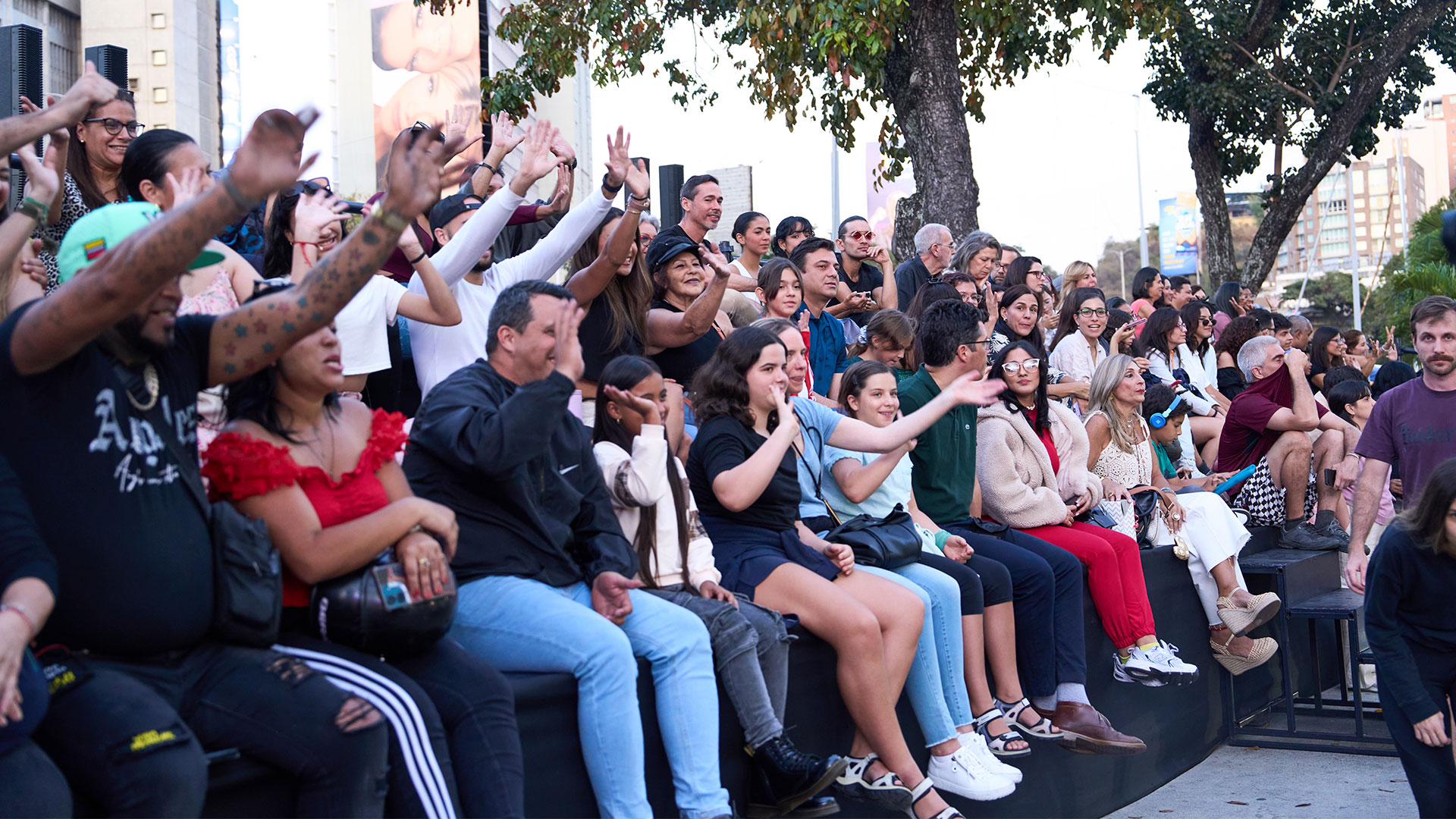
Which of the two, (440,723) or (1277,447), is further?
(1277,447)

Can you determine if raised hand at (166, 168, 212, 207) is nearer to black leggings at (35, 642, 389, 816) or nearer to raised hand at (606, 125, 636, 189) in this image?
→ black leggings at (35, 642, 389, 816)

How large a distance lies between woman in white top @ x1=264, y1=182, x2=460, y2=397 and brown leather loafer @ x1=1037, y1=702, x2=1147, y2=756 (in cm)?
315

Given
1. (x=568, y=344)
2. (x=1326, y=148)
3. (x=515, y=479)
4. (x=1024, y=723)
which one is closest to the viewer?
(x=568, y=344)

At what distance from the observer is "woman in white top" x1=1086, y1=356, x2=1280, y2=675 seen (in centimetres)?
735

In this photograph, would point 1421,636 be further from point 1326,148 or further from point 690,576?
point 1326,148

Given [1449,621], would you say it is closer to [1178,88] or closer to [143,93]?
[1178,88]

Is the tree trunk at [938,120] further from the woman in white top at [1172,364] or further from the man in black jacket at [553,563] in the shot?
the man in black jacket at [553,563]

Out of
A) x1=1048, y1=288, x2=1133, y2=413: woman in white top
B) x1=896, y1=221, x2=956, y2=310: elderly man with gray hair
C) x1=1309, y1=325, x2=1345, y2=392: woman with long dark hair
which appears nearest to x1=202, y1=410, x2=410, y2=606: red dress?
x1=896, y1=221, x2=956, y2=310: elderly man with gray hair

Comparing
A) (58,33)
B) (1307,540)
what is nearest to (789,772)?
(1307,540)

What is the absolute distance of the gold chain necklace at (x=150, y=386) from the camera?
283 cm

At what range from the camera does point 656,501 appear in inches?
174

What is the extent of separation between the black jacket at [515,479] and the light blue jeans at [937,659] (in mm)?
1381

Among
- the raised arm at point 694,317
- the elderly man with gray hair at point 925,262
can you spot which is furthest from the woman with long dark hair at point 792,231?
the raised arm at point 694,317

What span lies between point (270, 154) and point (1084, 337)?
7.04m
